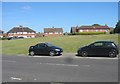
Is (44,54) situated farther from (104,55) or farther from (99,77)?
(99,77)

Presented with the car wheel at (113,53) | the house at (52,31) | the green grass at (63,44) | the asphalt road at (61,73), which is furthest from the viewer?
the house at (52,31)

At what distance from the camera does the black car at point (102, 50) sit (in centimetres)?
2389

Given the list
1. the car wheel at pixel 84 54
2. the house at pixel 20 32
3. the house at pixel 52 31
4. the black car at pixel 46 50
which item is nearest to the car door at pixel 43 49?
the black car at pixel 46 50

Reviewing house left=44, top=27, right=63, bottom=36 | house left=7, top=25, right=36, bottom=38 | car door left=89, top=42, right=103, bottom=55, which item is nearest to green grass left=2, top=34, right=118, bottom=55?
car door left=89, top=42, right=103, bottom=55

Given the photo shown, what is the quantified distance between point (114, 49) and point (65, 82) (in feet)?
47.6

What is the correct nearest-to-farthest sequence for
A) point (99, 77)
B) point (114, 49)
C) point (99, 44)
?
point (99, 77) → point (114, 49) → point (99, 44)

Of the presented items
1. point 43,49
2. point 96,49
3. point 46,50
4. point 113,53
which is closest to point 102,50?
point 96,49

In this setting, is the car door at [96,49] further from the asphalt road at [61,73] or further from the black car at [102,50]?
the asphalt road at [61,73]

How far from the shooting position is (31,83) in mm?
10117

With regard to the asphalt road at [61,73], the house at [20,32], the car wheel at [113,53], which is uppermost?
the house at [20,32]

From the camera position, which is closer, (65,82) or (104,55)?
(65,82)

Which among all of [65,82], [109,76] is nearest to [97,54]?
[109,76]

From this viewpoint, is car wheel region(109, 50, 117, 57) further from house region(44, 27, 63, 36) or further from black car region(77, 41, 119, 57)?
house region(44, 27, 63, 36)

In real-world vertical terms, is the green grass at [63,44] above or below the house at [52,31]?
below
